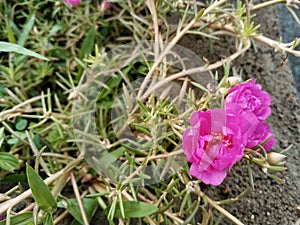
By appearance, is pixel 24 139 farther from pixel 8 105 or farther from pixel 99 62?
pixel 99 62

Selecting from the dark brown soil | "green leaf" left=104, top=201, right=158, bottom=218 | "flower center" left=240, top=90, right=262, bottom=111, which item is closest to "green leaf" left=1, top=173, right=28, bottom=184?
"green leaf" left=104, top=201, right=158, bottom=218

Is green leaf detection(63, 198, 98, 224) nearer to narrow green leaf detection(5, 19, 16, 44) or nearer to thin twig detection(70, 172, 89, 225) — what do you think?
thin twig detection(70, 172, 89, 225)

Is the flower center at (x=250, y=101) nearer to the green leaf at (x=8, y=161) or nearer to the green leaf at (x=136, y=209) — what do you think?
the green leaf at (x=136, y=209)

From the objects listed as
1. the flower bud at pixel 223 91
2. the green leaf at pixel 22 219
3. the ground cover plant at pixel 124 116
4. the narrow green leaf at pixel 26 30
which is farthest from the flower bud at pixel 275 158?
the narrow green leaf at pixel 26 30

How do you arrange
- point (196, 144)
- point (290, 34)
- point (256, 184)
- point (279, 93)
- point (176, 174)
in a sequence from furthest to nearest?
point (290, 34) < point (279, 93) < point (256, 184) < point (176, 174) < point (196, 144)

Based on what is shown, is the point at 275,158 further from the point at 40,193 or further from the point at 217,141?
the point at 40,193

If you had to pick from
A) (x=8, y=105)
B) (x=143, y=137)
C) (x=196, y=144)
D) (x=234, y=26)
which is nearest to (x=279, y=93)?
(x=234, y=26)
